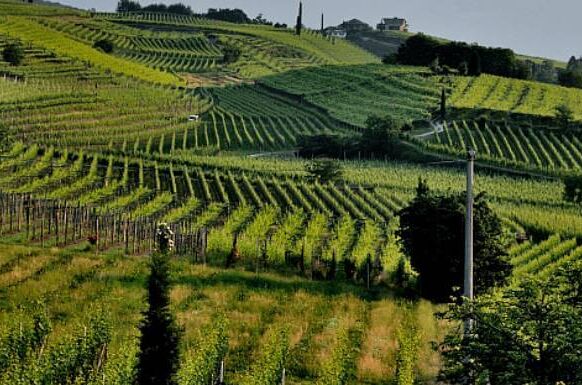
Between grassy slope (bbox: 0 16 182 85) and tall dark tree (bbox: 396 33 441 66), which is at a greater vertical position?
tall dark tree (bbox: 396 33 441 66)

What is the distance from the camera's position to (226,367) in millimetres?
19656

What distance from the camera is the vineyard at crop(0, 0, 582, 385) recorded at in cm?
1994

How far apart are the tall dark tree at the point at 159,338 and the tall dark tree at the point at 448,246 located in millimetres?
12655

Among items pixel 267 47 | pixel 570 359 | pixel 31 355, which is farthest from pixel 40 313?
pixel 267 47

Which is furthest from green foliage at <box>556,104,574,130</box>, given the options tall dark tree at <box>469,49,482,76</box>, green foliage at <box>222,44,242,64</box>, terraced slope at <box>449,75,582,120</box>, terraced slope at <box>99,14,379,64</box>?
terraced slope at <box>99,14,379,64</box>

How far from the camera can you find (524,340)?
1425cm

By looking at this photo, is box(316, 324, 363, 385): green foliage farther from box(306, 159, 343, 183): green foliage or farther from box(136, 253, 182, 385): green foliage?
box(306, 159, 343, 183): green foliage

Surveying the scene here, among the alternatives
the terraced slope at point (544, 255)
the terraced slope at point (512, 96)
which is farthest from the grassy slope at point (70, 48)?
the terraced slope at point (544, 255)

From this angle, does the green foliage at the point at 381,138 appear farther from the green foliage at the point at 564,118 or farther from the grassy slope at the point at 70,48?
the grassy slope at the point at 70,48

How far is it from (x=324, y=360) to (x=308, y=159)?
159 ft

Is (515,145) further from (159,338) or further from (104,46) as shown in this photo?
(104,46)

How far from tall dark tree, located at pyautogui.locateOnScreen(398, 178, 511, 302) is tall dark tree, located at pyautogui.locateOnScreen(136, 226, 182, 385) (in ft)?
41.5

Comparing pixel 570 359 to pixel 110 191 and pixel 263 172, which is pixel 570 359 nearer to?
pixel 110 191

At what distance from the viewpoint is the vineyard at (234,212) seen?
19938 mm
